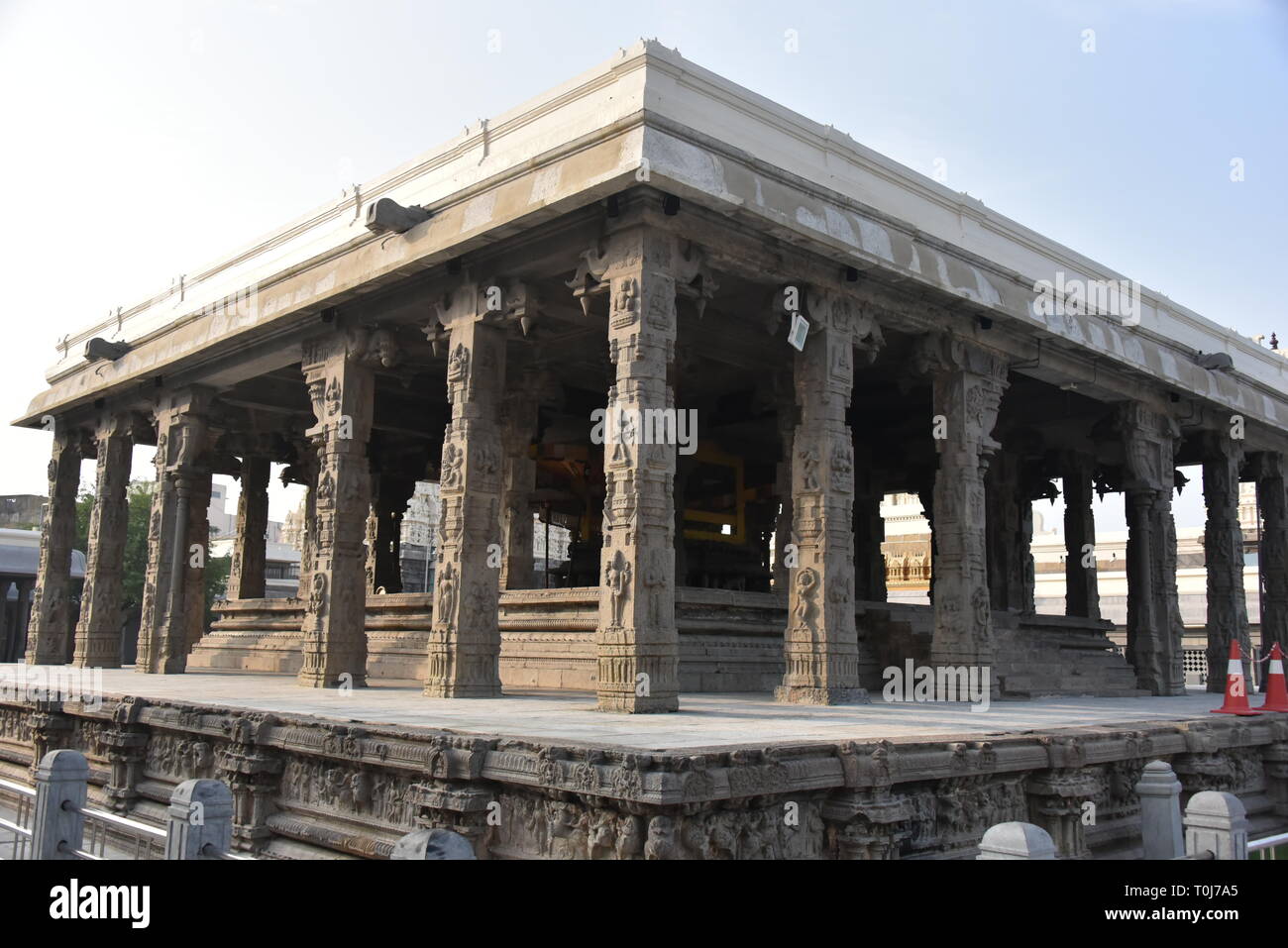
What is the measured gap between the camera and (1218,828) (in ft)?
18.3

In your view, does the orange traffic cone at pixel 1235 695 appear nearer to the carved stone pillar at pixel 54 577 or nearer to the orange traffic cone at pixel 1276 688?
the orange traffic cone at pixel 1276 688

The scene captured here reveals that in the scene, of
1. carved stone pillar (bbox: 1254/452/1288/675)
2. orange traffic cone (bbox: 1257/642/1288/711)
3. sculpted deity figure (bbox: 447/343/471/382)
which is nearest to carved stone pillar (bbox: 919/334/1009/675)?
orange traffic cone (bbox: 1257/642/1288/711)

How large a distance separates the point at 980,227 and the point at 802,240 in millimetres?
4462

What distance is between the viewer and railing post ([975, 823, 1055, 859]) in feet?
14.1

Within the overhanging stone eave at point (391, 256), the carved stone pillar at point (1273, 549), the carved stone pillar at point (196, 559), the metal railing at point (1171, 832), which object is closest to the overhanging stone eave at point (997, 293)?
the overhanging stone eave at point (391, 256)

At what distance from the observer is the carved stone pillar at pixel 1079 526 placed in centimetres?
2250

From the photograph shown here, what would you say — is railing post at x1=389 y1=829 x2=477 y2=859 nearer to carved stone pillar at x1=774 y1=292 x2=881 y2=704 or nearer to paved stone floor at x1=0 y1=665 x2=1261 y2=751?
paved stone floor at x1=0 y1=665 x2=1261 y2=751

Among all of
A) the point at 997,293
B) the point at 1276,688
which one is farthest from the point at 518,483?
the point at 1276,688

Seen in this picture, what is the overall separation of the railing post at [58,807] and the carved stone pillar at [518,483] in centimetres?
997

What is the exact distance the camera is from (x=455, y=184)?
12.5 m

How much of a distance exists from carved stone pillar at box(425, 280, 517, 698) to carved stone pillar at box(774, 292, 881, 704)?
10.5 ft

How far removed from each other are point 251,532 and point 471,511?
40.9ft

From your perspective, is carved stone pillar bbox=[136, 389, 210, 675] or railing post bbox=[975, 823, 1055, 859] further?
carved stone pillar bbox=[136, 389, 210, 675]
